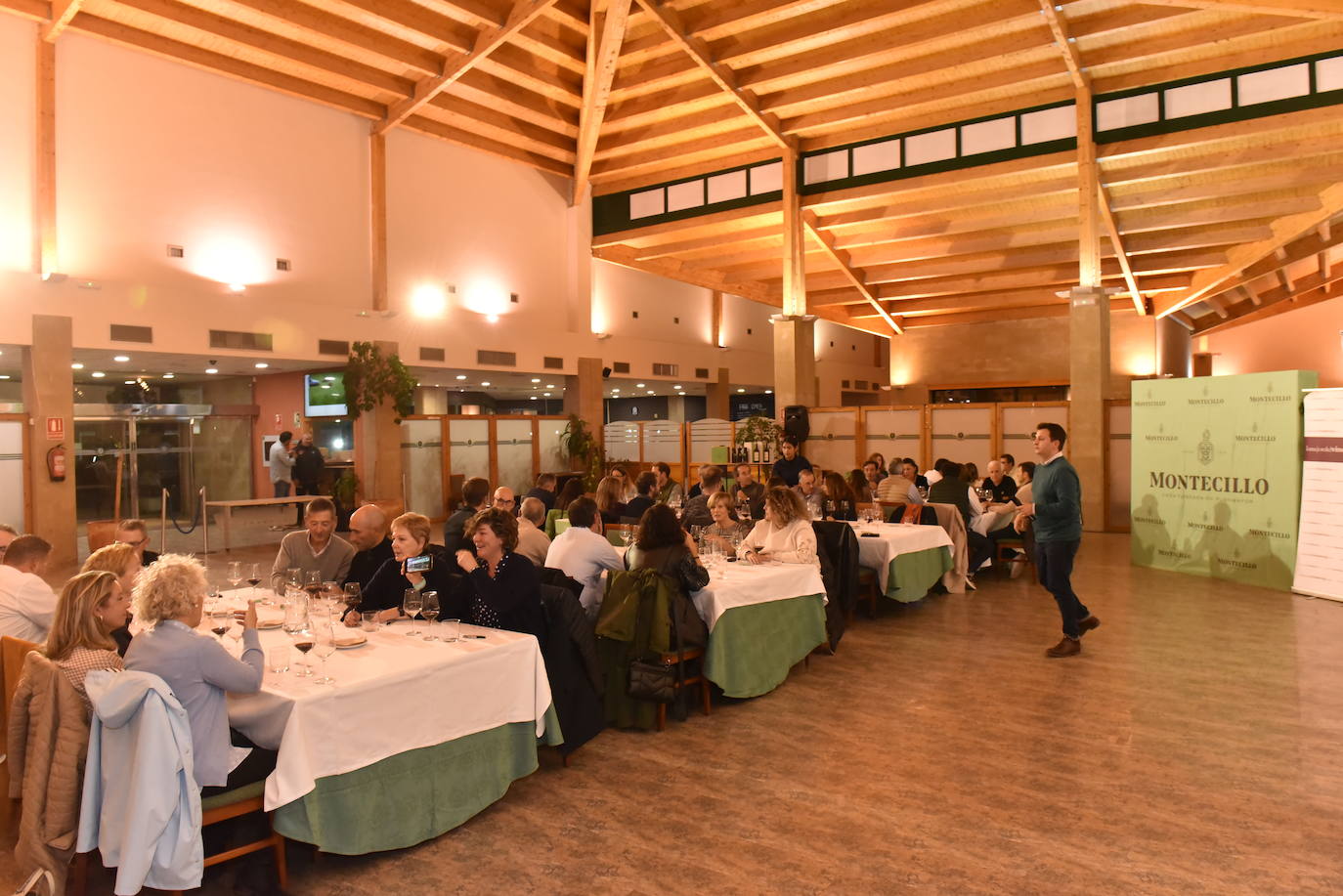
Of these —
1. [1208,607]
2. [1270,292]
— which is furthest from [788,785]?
[1270,292]

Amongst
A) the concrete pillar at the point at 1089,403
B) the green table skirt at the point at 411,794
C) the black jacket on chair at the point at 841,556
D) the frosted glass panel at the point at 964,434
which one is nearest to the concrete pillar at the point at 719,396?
the frosted glass panel at the point at 964,434

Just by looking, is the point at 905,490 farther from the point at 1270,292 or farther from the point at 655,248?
the point at 1270,292

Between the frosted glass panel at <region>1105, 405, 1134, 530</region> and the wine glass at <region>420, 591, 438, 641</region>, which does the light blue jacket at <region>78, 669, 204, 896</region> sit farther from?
the frosted glass panel at <region>1105, 405, 1134, 530</region>

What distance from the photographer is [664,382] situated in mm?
18312

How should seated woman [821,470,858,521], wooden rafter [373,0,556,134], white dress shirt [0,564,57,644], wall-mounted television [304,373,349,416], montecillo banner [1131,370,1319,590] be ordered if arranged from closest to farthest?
white dress shirt [0,564,57,644], seated woman [821,470,858,521], montecillo banner [1131,370,1319,590], wooden rafter [373,0,556,134], wall-mounted television [304,373,349,416]

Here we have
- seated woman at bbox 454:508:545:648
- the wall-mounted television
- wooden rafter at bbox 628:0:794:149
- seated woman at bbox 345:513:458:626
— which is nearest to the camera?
seated woman at bbox 454:508:545:648

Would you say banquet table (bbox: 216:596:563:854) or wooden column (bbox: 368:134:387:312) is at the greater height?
wooden column (bbox: 368:134:387:312)

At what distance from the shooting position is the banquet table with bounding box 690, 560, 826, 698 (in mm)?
4691

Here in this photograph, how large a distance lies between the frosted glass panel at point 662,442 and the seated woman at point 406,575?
11400mm

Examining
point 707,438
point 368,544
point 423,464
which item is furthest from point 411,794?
point 707,438

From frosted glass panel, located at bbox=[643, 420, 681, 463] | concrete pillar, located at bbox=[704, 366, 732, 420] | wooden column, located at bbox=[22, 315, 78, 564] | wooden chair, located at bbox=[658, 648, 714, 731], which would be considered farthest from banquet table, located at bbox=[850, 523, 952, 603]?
concrete pillar, located at bbox=[704, 366, 732, 420]

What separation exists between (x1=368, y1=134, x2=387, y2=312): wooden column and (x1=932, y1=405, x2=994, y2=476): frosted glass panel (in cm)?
844

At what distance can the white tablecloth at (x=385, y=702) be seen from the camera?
9.39 ft

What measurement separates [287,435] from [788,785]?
1089 centimetres
